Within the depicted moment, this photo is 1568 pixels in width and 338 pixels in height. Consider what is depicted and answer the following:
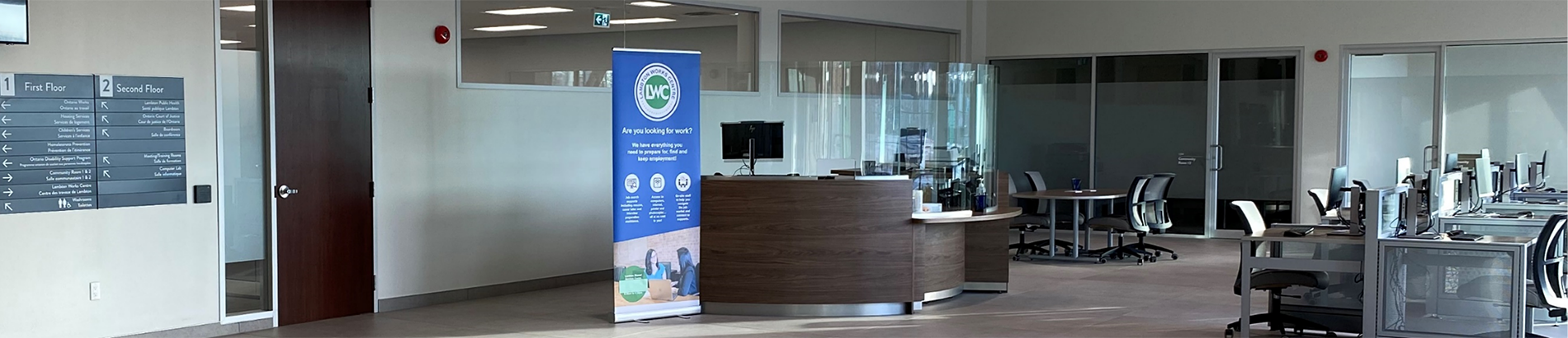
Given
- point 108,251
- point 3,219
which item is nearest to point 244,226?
point 108,251

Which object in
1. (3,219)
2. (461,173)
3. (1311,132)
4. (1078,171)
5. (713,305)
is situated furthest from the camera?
(1078,171)

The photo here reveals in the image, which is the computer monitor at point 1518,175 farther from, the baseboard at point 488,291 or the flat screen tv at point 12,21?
the flat screen tv at point 12,21

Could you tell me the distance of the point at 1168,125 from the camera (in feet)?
43.1

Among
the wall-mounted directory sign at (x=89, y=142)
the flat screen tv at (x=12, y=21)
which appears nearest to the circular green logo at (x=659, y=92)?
the wall-mounted directory sign at (x=89, y=142)

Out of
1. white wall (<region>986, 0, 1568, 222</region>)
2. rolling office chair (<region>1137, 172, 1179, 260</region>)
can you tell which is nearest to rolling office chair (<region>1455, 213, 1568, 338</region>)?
rolling office chair (<region>1137, 172, 1179, 260</region>)

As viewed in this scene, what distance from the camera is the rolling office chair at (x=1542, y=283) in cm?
599

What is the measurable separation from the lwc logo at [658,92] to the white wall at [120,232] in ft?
7.46

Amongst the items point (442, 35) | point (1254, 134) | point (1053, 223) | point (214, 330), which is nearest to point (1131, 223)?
point (1053, 223)

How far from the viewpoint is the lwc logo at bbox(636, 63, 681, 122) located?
731 cm

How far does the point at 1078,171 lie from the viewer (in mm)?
13695

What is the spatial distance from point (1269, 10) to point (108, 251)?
400 inches

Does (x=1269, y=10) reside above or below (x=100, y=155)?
above

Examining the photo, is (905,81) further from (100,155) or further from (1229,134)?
(1229,134)

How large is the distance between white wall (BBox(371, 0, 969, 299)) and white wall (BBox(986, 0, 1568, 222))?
16.6 feet
